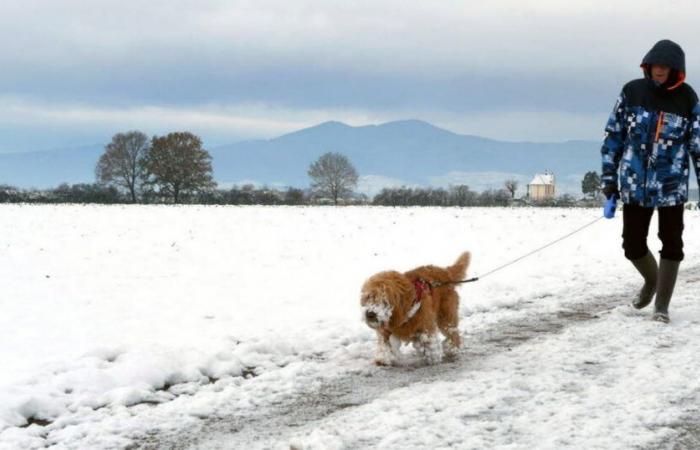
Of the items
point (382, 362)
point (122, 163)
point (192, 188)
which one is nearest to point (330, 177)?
point (192, 188)

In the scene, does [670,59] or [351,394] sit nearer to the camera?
[351,394]

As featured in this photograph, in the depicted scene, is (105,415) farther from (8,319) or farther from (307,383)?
(8,319)

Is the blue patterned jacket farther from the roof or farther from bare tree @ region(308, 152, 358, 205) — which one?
the roof

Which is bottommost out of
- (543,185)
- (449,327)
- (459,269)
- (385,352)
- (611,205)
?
(385,352)

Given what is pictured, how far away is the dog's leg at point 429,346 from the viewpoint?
17.0 feet

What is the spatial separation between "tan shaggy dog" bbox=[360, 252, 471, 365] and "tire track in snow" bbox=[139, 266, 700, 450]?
0.52 feet

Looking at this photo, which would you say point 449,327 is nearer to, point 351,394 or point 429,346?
point 429,346

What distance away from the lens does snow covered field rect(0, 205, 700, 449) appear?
12.2 ft

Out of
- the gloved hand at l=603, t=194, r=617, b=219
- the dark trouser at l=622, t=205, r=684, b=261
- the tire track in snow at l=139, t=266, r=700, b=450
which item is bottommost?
the tire track in snow at l=139, t=266, r=700, b=450

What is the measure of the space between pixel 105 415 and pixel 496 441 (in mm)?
2558

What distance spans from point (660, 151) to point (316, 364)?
3.92 metres

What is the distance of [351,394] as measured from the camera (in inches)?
178

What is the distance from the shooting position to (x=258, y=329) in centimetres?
655

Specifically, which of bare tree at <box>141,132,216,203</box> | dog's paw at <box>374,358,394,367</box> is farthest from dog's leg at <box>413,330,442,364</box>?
bare tree at <box>141,132,216,203</box>
